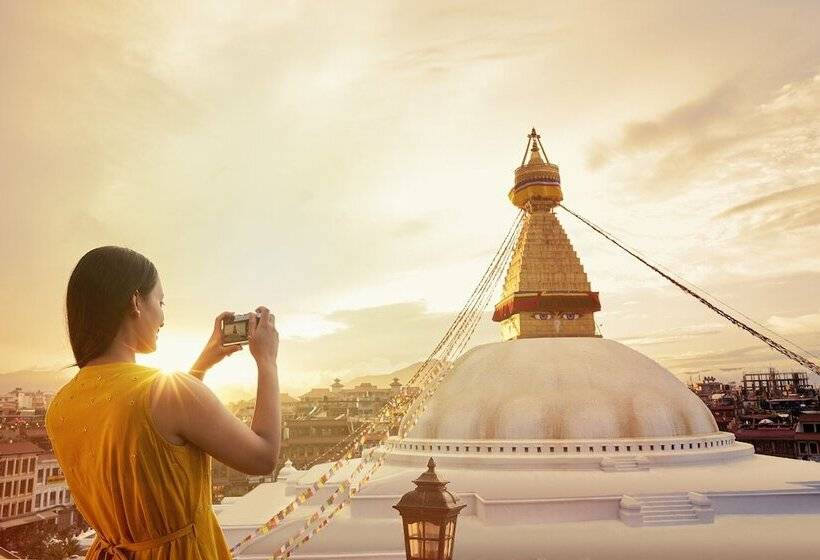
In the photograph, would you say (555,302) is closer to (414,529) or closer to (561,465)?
(561,465)

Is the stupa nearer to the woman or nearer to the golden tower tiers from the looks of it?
the golden tower tiers

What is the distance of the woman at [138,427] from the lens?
5.16 ft

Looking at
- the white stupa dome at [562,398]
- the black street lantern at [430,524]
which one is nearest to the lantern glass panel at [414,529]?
the black street lantern at [430,524]

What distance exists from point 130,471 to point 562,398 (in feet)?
48.6

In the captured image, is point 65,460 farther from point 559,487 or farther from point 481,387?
point 481,387

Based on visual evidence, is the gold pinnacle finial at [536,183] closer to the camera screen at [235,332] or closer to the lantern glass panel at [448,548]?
the lantern glass panel at [448,548]

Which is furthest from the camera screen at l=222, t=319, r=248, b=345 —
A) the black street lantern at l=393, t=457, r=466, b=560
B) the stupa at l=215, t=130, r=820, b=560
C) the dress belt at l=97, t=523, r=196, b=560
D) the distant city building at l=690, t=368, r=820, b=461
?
the distant city building at l=690, t=368, r=820, b=461

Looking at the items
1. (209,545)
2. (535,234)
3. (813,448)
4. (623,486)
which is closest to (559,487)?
(623,486)

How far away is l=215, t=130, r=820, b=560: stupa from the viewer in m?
11.1

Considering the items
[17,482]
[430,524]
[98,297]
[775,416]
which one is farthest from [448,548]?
[775,416]

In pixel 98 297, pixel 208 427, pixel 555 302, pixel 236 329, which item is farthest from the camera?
pixel 555 302

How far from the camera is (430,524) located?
636cm

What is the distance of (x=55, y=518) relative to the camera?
91.2 feet

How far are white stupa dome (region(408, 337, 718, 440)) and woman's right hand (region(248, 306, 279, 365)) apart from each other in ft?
45.7
